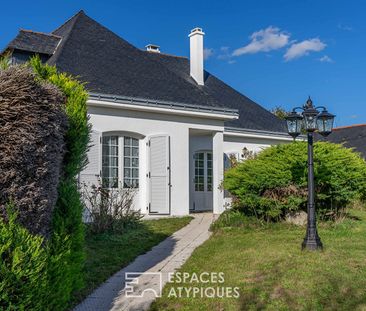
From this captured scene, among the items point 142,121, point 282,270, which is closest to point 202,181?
point 142,121

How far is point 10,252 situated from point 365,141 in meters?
25.9

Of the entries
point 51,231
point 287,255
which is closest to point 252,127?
point 287,255

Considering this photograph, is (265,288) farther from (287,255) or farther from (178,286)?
(287,255)

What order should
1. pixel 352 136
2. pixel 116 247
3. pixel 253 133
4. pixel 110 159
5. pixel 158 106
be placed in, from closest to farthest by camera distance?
pixel 116 247 → pixel 110 159 → pixel 158 106 → pixel 253 133 → pixel 352 136

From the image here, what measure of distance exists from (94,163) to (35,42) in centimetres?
576

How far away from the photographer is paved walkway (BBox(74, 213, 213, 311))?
16.4 feet

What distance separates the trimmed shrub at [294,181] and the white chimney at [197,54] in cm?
733

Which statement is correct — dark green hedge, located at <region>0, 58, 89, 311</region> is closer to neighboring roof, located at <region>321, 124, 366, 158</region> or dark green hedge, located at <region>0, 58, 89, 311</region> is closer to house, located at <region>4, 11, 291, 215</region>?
house, located at <region>4, 11, 291, 215</region>

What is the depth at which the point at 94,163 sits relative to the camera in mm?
11734

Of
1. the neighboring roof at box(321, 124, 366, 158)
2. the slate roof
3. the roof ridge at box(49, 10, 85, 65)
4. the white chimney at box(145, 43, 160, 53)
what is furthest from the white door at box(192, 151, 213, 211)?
the neighboring roof at box(321, 124, 366, 158)

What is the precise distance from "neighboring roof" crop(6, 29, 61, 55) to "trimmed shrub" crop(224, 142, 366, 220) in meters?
8.16

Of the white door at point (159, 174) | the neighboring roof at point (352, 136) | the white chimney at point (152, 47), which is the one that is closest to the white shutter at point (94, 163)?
the white door at point (159, 174)

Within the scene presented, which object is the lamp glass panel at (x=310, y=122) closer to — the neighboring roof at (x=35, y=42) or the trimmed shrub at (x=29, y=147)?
the trimmed shrub at (x=29, y=147)

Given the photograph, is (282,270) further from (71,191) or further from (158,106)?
(158,106)
